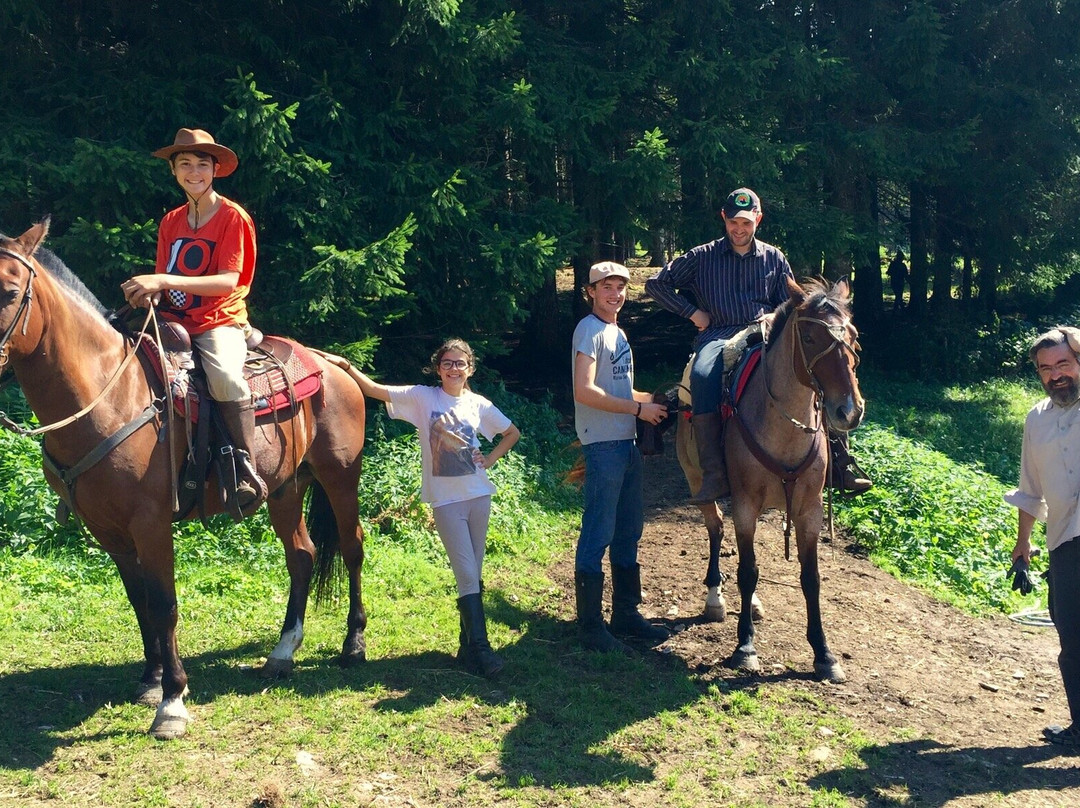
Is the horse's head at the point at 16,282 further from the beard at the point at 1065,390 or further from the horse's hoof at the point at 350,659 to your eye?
the beard at the point at 1065,390

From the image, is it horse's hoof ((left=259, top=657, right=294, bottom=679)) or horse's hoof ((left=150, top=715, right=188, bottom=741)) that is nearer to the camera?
horse's hoof ((left=150, top=715, right=188, bottom=741))

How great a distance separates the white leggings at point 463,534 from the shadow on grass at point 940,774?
2.27 meters

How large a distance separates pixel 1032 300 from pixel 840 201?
26.7 feet

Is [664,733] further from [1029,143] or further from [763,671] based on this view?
[1029,143]

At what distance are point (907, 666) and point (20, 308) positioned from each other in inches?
221

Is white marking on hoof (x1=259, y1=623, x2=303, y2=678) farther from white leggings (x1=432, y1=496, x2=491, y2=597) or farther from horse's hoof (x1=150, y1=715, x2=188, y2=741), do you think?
white leggings (x1=432, y1=496, x2=491, y2=597)

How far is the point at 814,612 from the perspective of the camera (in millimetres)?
6168

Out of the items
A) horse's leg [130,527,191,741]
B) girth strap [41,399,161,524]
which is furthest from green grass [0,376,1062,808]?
girth strap [41,399,161,524]

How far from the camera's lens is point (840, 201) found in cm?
1605

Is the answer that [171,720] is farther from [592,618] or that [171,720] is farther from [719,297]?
[719,297]

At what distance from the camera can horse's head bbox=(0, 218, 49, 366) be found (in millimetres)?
4387

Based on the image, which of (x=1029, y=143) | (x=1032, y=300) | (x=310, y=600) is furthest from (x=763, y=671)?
(x=1032, y=300)

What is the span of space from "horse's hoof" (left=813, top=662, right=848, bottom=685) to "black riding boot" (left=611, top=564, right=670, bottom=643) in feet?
3.43

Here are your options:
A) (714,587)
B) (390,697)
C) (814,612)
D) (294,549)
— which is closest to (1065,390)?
(814,612)
